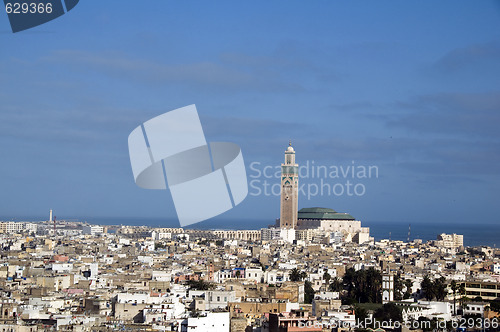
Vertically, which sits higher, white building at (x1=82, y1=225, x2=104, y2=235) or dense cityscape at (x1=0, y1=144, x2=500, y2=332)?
white building at (x1=82, y1=225, x2=104, y2=235)

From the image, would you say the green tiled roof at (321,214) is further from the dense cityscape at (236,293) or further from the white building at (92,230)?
the dense cityscape at (236,293)

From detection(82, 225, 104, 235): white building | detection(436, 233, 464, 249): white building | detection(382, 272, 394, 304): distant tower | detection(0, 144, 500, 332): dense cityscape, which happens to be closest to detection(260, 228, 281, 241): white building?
detection(436, 233, 464, 249): white building

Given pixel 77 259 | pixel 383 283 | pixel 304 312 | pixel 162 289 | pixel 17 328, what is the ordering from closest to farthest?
Answer: pixel 17 328 → pixel 304 312 → pixel 162 289 → pixel 383 283 → pixel 77 259

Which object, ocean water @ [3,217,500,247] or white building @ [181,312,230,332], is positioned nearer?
white building @ [181,312,230,332]

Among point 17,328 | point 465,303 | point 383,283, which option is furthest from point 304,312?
point 383,283

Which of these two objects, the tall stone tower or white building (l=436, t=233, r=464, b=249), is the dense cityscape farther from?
the tall stone tower

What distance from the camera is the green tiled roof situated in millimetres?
71000

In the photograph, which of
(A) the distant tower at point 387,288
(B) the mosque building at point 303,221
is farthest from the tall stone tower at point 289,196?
(A) the distant tower at point 387,288

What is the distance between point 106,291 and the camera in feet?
74.3

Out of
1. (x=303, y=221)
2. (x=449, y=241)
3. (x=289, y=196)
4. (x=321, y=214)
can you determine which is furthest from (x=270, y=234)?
(x=449, y=241)

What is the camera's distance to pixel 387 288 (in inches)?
987

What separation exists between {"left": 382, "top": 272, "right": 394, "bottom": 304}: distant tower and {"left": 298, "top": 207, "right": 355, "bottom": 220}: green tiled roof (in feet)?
148

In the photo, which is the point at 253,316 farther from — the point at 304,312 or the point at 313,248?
the point at 313,248

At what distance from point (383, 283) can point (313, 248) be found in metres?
24.1
